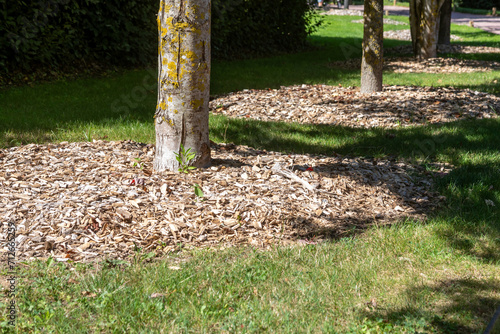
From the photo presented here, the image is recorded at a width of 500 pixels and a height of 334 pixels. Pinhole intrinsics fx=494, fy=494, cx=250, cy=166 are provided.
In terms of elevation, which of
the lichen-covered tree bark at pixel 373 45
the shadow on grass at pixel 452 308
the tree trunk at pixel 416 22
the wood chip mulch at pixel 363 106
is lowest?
the shadow on grass at pixel 452 308

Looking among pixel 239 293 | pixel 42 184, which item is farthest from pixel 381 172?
pixel 42 184

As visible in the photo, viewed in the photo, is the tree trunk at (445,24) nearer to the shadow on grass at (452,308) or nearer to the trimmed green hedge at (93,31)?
the trimmed green hedge at (93,31)

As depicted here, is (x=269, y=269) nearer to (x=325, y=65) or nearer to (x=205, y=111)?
(x=205, y=111)

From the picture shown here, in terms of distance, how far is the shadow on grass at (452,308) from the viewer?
273cm

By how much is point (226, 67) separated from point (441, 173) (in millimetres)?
8262

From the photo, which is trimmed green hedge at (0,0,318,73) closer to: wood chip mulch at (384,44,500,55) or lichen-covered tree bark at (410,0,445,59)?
lichen-covered tree bark at (410,0,445,59)

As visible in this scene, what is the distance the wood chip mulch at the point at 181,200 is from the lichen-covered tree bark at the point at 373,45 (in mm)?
4133

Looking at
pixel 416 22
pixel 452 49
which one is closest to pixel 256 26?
pixel 416 22

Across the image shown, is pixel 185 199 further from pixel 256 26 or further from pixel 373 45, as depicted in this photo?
pixel 256 26

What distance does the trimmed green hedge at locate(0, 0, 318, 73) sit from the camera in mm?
9367

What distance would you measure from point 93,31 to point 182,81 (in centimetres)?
729

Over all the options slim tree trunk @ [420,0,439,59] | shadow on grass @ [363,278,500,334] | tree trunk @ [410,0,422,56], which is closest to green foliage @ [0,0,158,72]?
slim tree trunk @ [420,0,439,59]

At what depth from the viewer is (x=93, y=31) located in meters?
10.8

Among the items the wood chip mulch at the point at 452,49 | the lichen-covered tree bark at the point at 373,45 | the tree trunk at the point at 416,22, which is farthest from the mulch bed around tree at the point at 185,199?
the wood chip mulch at the point at 452,49
